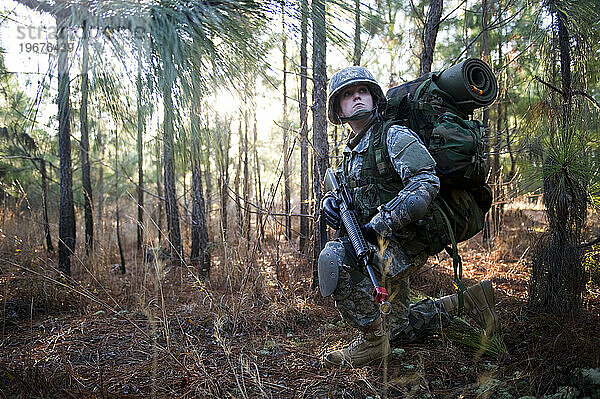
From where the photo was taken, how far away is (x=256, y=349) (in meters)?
2.46

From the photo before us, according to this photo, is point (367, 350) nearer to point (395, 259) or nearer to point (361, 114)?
point (395, 259)

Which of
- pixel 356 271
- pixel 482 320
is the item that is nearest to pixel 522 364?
pixel 482 320

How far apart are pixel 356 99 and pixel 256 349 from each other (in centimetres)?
175

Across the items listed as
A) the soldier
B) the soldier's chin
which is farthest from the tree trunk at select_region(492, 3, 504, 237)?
the soldier's chin

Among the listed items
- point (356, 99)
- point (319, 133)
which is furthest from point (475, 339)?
point (319, 133)

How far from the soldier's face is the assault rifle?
0.44 m

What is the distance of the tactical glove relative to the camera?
240 cm

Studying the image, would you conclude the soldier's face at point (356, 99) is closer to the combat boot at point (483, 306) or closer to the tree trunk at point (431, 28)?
the tree trunk at point (431, 28)

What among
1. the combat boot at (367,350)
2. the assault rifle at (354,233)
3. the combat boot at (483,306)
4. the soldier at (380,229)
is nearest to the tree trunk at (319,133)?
the assault rifle at (354,233)

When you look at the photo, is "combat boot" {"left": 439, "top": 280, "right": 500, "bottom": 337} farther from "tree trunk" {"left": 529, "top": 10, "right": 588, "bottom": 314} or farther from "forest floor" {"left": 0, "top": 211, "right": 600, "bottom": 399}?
"tree trunk" {"left": 529, "top": 10, "right": 588, "bottom": 314}

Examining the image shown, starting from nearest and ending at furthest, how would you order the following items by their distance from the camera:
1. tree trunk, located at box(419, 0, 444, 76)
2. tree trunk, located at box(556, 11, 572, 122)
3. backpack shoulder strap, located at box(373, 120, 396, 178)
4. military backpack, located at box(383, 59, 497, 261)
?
military backpack, located at box(383, 59, 497, 261) < backpack shoulder strap, located at box(373, 120, 396, 178) < tree trunk, located at box(556, 11, 572, 122) < tree trunk, located at box(419, 0, 444, 76)

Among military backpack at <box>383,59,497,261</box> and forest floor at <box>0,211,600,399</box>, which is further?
military backpack at <box>383,59,497,261</box>

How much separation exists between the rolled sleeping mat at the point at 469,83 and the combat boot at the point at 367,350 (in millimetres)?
1361

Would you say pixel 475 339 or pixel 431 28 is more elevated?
pixel 431 28
